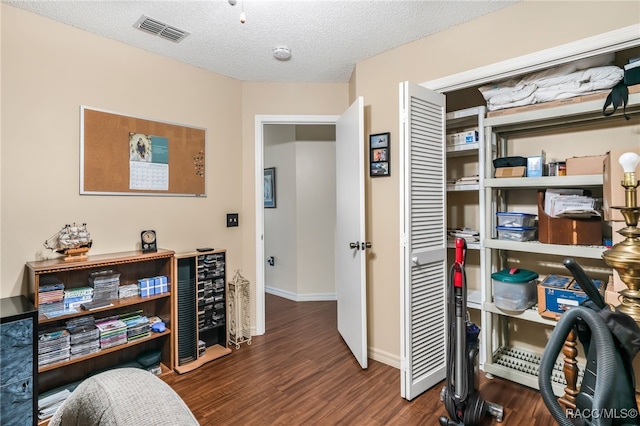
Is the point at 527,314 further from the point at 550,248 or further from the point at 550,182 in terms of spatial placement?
the point at 550,182

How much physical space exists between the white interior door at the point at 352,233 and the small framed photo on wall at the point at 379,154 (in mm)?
186

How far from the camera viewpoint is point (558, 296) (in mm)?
2049

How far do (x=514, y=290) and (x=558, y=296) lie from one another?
248 mm

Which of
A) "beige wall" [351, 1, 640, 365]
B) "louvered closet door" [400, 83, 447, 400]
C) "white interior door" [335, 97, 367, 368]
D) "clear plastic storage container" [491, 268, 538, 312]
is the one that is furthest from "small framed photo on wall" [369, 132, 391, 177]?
"clear plastic storage container" [491, 268, 538, 312]

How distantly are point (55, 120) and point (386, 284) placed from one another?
108 inches

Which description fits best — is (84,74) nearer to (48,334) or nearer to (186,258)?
(186,258)

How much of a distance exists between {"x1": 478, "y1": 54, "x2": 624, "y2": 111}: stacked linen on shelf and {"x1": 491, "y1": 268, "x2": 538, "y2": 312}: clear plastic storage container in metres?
1.19

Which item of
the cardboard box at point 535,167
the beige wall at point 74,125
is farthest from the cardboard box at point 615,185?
the beige wall at point 74,125

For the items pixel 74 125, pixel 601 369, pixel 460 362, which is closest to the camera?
pixel 601 369

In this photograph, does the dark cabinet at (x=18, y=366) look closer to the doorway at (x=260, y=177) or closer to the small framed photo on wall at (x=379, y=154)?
the doorway at (x=260, y=177)

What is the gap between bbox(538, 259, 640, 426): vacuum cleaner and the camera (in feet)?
2.50

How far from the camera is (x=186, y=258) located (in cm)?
267

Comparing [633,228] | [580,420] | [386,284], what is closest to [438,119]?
[386,284]

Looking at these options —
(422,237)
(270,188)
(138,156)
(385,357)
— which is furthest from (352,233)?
(270,188)
